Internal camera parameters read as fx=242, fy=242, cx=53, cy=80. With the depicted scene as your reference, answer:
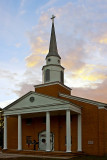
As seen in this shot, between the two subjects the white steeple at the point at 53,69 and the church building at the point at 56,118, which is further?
the white steeple at the point at 53,69

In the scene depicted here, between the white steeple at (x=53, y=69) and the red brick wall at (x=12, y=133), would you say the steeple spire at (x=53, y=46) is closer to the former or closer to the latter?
the white steeple at (x=53, y=69)

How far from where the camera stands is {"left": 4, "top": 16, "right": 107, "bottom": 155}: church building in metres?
29.0

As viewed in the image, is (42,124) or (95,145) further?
(42,124)

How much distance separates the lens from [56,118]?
32.8 metres

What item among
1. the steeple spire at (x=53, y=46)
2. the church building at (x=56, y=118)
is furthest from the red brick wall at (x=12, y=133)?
the steeple spire at (x=53, y=46)

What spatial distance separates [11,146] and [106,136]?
1468cm

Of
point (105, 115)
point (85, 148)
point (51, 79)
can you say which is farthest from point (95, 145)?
point (51, 79)

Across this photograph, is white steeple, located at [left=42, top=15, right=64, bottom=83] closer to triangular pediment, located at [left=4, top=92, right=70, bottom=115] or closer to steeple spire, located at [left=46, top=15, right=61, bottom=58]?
steeple spire, located at [left=46, top=15, right=61, bottom=58]

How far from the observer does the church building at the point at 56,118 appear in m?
29.0

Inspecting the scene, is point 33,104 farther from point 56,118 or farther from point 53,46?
point 53,46

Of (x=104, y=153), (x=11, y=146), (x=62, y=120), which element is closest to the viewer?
(x=104, y=153)

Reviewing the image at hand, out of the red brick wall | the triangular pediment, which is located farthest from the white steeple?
the red brick wall

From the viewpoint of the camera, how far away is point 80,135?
3038 centimetres

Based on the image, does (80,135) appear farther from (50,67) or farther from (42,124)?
(50,67)
